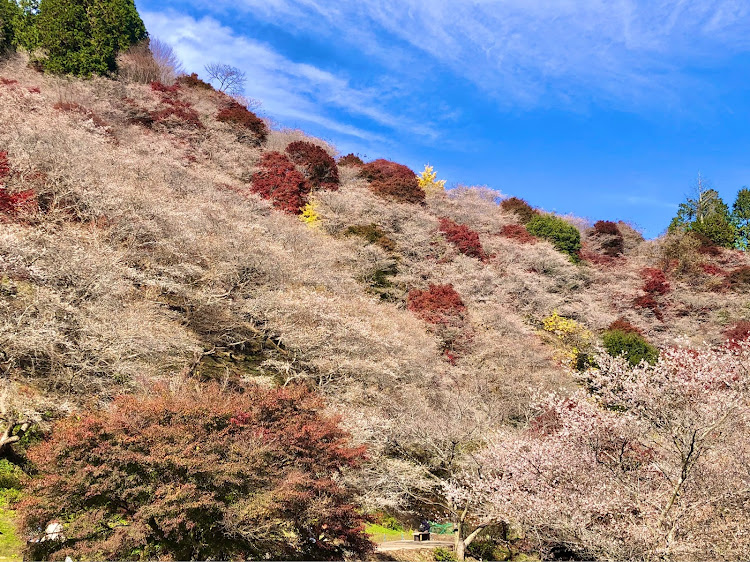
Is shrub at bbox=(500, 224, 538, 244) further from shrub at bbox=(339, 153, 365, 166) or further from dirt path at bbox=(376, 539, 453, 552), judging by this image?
dirt path at bbox=(376, 539, 453, 552)

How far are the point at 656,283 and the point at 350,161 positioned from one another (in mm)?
26223

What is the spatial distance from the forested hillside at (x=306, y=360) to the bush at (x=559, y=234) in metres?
0.35

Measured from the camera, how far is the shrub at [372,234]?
93.8 feet

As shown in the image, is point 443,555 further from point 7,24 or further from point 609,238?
point 609,238

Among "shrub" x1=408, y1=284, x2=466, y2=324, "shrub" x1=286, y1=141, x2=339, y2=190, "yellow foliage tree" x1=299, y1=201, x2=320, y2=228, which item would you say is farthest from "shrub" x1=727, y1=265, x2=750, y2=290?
"yellow foliage tree" x1=299, y1=201, x2=320, y2=228

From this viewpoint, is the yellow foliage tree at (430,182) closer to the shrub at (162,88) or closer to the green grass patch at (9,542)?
the shrub at (162,88)

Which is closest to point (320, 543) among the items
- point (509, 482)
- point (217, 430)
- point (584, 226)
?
point (217, 430)

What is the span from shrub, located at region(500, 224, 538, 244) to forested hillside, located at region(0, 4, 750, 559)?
378mm

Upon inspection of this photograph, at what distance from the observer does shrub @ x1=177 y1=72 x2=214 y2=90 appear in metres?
37.8

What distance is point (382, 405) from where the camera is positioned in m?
16.7

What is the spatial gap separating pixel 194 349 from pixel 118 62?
94.4 ft

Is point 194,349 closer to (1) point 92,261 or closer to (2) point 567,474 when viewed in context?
(1) point 92,261

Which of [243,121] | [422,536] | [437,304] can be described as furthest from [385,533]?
[243,121]

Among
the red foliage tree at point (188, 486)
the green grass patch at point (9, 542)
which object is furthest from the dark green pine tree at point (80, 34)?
the red foliage tree at point (188, 486)
